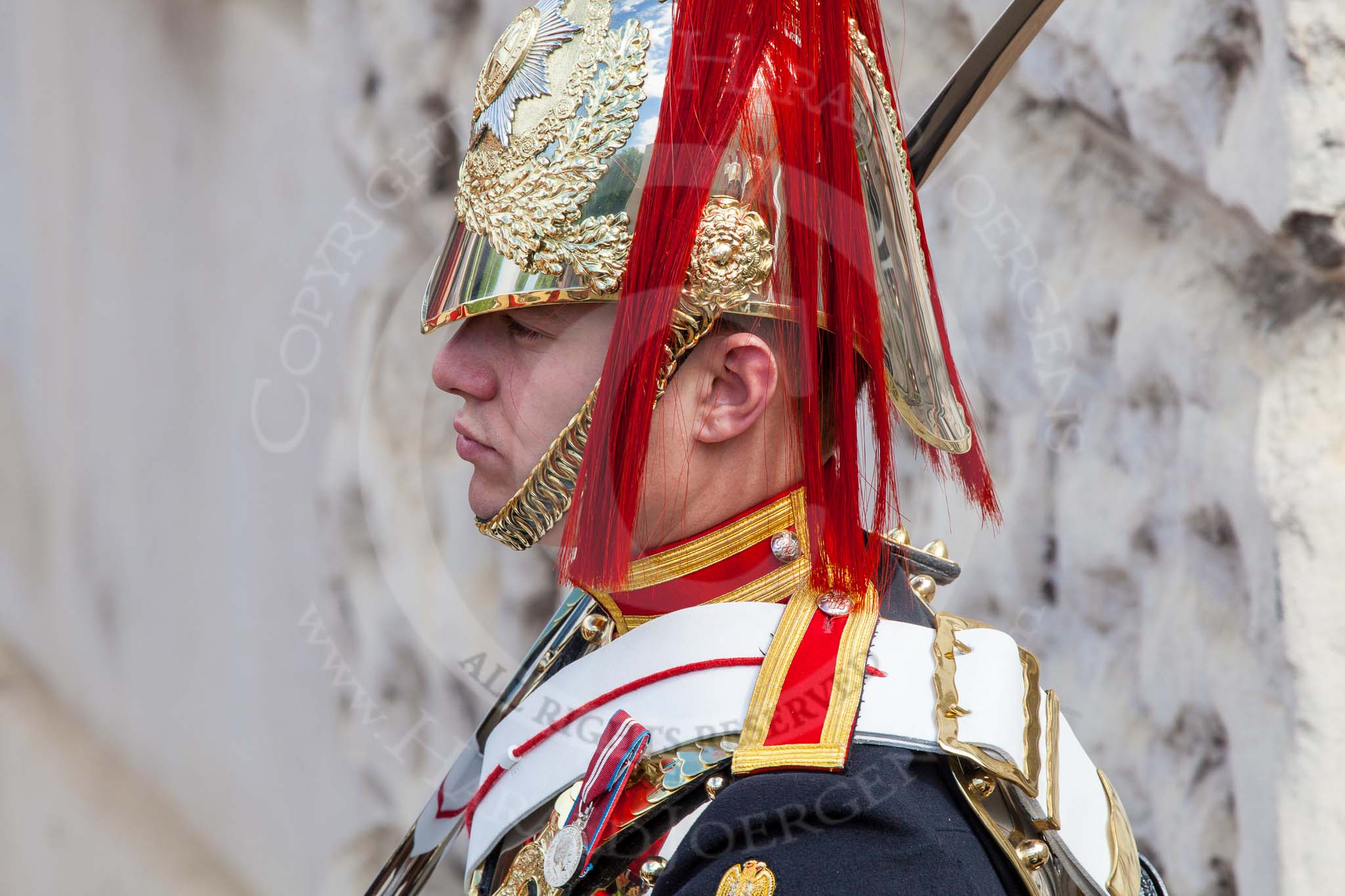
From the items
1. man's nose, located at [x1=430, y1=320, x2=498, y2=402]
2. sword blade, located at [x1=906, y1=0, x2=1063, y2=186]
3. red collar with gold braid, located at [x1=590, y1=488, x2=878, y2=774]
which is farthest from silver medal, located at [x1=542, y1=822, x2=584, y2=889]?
sword blade, located at [x1=906, y1=0, x2=1063, y2=186]

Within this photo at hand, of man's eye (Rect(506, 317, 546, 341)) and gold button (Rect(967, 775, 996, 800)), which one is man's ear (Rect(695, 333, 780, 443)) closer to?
man's eye (Rect(506, 317, 546, 341))

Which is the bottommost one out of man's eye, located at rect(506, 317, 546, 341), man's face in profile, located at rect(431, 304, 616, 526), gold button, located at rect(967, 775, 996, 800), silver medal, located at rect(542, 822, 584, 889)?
silver medal, located at rect(542, 822, 584, 889)

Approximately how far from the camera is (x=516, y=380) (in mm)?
994

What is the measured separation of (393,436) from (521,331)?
1148 mm

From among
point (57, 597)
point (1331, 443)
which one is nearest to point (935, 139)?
point (1331, 443)

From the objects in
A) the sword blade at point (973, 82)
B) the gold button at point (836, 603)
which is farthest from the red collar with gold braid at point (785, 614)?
the sword blade at point (973, 82)

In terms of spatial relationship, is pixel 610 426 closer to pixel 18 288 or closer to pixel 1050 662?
pixel 1050 662

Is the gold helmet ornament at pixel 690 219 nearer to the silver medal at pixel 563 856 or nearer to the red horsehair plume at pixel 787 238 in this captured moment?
the red horsehair plume at pixel 787 238

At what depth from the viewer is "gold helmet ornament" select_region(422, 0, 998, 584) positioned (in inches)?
35.1

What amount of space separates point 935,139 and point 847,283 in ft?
1.22

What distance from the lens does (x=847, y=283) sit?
0.92 m

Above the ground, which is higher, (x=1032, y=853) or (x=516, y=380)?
(x=516, y=380)

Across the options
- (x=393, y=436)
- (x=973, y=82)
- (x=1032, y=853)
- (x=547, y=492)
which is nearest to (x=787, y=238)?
(x=547, y=492)

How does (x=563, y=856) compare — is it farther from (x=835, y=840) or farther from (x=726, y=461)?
(x=726, y=461)
